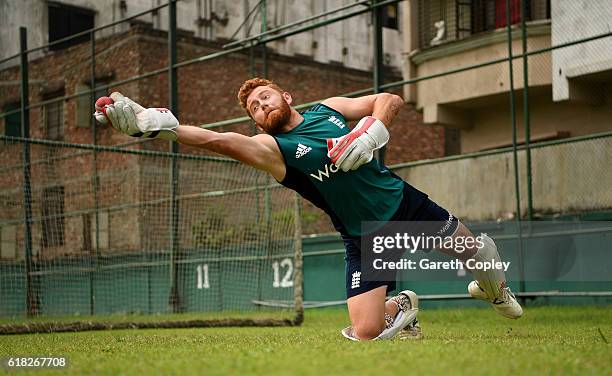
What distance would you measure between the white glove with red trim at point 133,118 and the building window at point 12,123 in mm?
16164

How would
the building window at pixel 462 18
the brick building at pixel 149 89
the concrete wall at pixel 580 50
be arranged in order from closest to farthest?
the concrete wall at pixel 580 50 → the building window at pixel 462 18 → the brick building at pixel 149 89

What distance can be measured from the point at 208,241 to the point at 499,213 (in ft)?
15.2

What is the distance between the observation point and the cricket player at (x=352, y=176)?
17.9 ft

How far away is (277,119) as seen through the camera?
19.3 ft

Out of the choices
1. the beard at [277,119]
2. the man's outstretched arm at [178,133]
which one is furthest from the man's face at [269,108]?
the man's outstretched arm at [178,133]

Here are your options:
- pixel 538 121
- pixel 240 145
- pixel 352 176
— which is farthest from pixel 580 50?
pixel 240 145

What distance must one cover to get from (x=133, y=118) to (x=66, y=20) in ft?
56.2

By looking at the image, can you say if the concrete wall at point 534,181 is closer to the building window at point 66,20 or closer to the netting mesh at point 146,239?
the netting mesh at point 146,239

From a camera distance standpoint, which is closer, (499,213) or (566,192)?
(566,192)

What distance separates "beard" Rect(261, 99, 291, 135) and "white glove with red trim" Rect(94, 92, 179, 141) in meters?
0.96

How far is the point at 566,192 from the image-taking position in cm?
1309

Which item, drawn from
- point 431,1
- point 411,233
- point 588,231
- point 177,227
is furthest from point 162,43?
point 411,233

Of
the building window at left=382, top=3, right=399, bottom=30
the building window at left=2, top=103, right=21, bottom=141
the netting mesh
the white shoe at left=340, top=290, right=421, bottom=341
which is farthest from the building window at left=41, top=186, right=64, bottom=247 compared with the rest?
the white shoe at left=340, top=290, right=421, bottom=341

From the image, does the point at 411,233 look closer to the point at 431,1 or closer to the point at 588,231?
the point at 588,231
